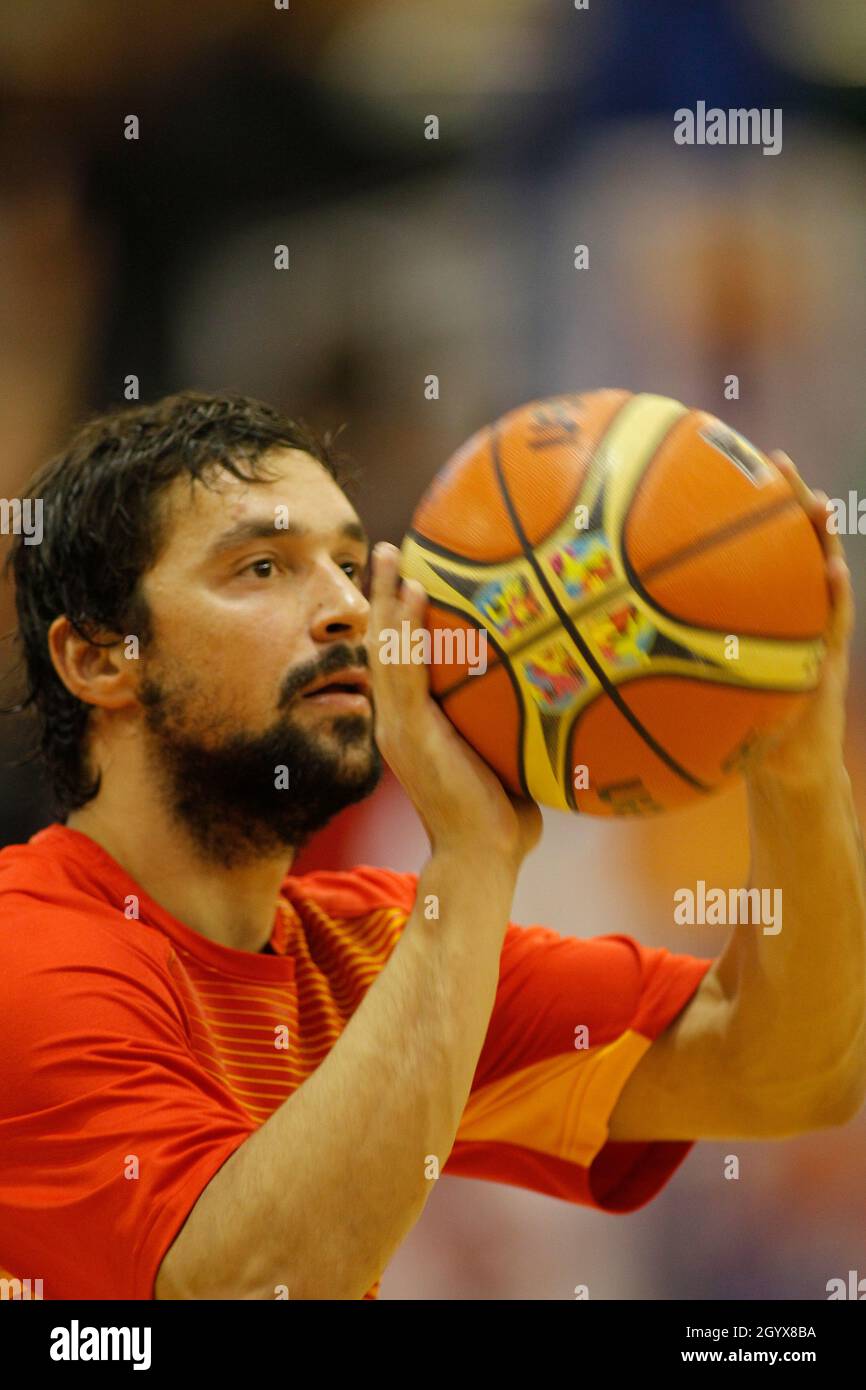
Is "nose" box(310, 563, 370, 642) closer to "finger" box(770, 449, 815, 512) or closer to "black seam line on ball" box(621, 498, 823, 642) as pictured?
"black seam line on ball" box(621, 498, 823, 642)

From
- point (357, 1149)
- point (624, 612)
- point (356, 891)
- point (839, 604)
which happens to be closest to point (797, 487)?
point (839, 604)

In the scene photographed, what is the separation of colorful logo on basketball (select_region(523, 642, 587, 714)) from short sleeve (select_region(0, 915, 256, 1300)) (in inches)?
28.3

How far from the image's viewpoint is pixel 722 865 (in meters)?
4.77

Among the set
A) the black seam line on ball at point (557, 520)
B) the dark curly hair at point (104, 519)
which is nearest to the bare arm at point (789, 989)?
the black seam line on ball at point (557, 520)

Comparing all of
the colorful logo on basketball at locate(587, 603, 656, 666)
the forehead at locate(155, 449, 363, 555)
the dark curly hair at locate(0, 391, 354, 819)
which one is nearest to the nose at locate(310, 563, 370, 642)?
the forehead at locate(155, 449, 363, 555)

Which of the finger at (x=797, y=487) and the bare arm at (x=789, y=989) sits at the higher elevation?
the finger at (x=797, y=487)

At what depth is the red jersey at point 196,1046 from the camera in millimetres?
2033

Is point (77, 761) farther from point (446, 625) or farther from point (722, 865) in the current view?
point (722, 865)

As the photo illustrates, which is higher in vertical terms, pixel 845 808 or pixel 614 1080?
pixel 845 808

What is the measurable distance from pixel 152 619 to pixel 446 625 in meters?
0.77

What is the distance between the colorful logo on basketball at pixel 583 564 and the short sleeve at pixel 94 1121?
87cm

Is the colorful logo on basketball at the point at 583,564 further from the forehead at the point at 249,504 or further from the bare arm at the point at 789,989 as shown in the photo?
the forehead at the point at 249,504
